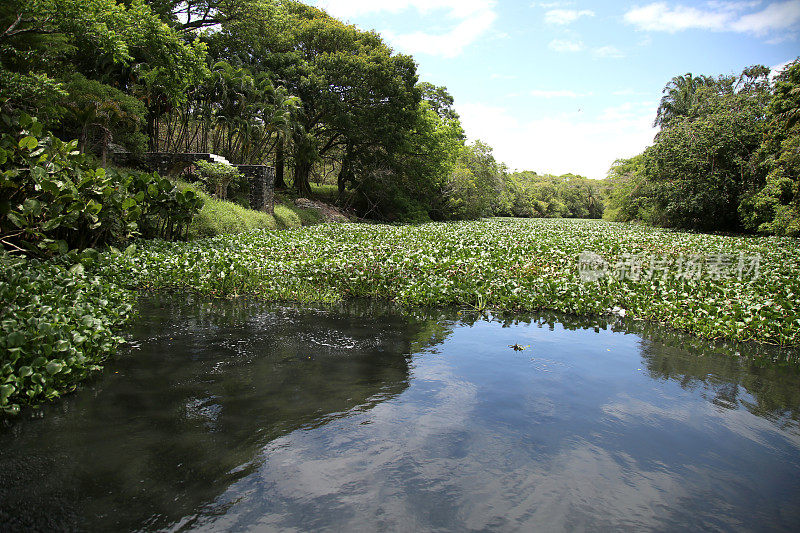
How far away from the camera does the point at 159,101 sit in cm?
1878

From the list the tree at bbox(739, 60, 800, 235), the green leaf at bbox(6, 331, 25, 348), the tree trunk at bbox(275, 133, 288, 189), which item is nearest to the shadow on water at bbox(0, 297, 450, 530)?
the green leaf at bbox(6, 331, 25, 348)

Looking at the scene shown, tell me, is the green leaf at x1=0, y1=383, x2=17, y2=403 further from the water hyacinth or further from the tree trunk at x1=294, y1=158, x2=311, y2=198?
the tree trunk at x1=294, y1=158, x2=311, y2=198

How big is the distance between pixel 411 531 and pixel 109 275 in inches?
249

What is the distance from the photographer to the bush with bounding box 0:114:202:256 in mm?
5953

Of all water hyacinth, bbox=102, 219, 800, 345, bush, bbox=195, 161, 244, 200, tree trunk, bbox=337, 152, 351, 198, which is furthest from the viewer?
tree trunk, bbox=337, 152, 351, 198

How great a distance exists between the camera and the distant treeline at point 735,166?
18.6 meters

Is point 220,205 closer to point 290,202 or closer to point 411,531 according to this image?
point 290,202

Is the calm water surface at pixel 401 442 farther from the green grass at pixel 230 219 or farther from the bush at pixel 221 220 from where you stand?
the green grass at pixel 230 219

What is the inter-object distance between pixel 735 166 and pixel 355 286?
25.0 metres

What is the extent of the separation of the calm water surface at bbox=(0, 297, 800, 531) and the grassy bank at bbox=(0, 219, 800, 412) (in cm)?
49

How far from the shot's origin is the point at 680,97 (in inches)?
1553

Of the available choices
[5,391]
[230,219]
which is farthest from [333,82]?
[5,391]

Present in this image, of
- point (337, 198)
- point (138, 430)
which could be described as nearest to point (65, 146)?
point (138, 430)

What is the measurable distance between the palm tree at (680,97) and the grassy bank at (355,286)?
32819mm
